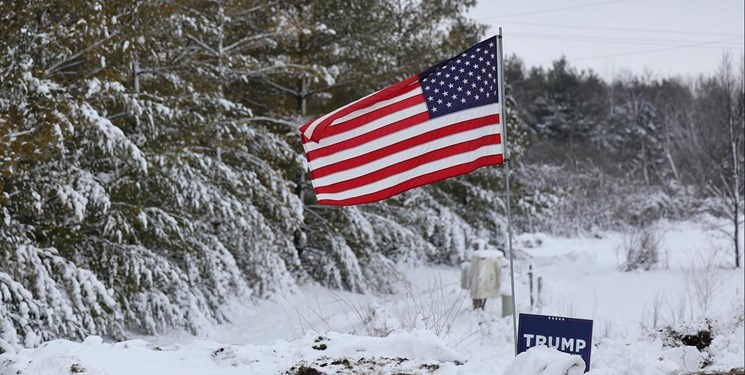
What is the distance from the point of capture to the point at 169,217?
9125mm

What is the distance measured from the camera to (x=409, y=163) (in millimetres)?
4797

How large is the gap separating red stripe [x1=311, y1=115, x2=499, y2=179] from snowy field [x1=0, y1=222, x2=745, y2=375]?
3.84ft

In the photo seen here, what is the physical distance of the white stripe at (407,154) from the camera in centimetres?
464

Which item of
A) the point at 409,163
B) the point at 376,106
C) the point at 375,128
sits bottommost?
the point at 409,163

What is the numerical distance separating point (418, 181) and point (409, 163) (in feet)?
0.48

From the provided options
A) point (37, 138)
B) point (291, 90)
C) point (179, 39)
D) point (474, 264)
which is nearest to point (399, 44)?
point (291, 90)

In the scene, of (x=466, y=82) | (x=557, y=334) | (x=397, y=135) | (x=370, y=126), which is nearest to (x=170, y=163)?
(x=370, y=126)

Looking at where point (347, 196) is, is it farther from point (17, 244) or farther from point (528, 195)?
point (528, 195)

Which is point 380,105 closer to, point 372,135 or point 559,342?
point 372,135

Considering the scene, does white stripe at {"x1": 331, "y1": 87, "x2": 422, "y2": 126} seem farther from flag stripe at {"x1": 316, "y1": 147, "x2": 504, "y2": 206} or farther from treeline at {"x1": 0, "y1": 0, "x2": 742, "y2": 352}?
treeline at {"x1": 0, "y1": 0, "x2": 742, "y2": 352}

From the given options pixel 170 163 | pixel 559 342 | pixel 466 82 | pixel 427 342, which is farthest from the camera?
pixel 170 163

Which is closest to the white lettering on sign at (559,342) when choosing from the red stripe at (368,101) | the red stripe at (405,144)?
the red stripe at (405,144)

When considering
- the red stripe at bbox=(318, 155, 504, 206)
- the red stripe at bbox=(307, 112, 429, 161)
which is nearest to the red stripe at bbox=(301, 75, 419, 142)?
the red stripe at bbox=(307, 112, 429, 161)

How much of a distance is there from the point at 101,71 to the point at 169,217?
80.5 inches
